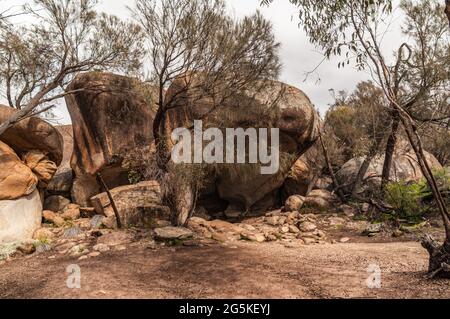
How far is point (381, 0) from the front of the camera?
19.7ft

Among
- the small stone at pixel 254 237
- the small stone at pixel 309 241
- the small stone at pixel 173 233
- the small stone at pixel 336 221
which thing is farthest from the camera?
the small stone at pixel 336 221

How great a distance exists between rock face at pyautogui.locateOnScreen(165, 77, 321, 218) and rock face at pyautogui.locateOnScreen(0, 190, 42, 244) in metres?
4.83

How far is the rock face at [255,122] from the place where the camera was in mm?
10555

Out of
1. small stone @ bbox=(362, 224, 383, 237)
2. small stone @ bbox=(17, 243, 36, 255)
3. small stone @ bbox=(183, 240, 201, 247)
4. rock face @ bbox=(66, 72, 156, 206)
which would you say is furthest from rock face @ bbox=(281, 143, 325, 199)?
small stone @ bbox=(17, 243, 36, 255)

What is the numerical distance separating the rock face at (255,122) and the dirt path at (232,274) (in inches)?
165

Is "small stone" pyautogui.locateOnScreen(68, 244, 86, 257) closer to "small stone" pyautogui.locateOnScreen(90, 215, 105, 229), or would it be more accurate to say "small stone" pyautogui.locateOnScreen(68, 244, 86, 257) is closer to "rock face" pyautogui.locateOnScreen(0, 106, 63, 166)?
"small stone" pyautogui.locateOnScreen(90, 215, 105, 229)

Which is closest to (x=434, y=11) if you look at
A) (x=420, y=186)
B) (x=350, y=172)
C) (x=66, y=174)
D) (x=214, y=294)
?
(x=420, y=186)

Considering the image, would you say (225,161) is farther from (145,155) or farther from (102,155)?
(102,155)

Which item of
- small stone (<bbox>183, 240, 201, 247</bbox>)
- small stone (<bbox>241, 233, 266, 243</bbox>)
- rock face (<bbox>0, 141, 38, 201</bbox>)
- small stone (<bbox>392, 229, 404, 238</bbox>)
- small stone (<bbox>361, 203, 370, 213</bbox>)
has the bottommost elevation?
small stone (<bbox>241, 233, 266, 243</bbox>)

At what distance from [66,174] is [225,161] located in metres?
7.38

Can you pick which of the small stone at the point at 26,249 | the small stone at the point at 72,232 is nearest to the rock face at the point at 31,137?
the small stone at the point at 72,232

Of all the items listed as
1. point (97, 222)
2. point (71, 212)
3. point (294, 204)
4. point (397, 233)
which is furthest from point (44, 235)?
point (397, 233)

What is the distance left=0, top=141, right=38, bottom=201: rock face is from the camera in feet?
32.6

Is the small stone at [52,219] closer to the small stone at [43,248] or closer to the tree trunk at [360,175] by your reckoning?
the small stone at [43,248]
